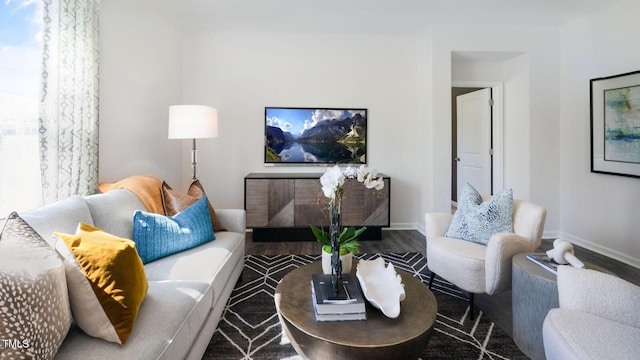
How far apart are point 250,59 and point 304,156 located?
143 centimetres

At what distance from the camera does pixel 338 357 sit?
1.22 metres

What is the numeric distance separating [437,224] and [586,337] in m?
1.44

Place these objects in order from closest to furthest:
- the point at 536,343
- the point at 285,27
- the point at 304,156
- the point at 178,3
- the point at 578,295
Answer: the point at 578,295 → the point at 536,343 → the point at 178,3 → the point at 285,27 → the point at 304,156

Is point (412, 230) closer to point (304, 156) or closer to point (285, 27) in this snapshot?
point (304, 156)

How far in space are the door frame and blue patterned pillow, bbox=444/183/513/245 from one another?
7.49ft

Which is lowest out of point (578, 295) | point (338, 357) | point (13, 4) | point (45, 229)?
point (338, 357)

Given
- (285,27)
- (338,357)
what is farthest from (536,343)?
(285,27)

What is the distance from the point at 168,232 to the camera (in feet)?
6.64

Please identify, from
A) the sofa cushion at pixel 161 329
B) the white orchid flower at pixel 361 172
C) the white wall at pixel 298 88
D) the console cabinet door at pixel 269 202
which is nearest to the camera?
the sofa cushion at pixel 161 329

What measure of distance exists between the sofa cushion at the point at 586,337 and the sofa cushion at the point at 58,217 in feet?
6.68

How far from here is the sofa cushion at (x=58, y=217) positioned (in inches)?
53.8

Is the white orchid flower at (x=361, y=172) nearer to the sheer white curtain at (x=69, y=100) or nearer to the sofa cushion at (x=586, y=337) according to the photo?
the sofa cushion at (x=586, y=337)

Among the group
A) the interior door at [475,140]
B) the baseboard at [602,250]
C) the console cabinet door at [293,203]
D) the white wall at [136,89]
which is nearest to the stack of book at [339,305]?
the console cabinet door at [293,203]

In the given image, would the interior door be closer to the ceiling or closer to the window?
the ceiling
